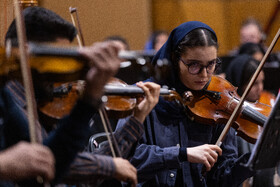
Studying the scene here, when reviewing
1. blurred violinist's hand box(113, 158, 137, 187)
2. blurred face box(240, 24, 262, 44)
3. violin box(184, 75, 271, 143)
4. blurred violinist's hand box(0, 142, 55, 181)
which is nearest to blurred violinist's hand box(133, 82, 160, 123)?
blurred violinist's hand box(113, 158, 137, 187)

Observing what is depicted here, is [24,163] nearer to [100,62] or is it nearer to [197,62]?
[100,62]

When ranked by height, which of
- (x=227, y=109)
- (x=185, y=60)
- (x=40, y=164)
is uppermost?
(x=40, y=164)

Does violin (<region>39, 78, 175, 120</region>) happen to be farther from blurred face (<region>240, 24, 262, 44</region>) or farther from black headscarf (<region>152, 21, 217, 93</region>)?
blurred face (<region>240, 24, 262, 44</region>)

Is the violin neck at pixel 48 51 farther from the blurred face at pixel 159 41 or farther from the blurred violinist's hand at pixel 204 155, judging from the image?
the blurred face at pixel 159 41

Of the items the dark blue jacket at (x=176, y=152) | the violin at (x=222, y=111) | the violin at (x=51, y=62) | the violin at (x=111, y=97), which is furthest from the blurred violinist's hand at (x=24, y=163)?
the violin at (x=222, y=111)

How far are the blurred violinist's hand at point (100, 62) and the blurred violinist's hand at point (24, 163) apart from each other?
0.18 metres

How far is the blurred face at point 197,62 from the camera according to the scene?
1743mm

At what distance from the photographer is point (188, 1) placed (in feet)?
18.5

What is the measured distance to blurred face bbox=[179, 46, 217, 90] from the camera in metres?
1.74

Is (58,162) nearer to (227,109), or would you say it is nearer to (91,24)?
(227,109)

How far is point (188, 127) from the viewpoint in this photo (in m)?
1.77

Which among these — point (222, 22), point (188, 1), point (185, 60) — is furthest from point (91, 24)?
point (222, 22)

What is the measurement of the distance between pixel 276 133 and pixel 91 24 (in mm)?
2078

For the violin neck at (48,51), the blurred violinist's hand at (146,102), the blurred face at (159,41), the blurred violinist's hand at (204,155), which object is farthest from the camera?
the blurred face at (159,41)
